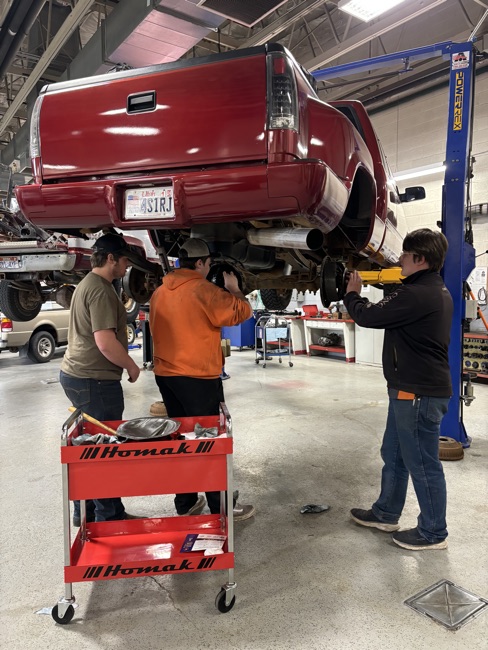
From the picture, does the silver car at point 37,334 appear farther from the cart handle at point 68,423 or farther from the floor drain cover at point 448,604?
the floor drain cover at point 448,604

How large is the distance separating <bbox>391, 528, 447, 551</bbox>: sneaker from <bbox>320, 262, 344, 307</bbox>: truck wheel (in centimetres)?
126

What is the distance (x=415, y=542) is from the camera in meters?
2.23

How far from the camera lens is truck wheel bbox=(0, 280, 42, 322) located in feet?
19.8

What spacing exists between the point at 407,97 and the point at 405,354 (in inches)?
352

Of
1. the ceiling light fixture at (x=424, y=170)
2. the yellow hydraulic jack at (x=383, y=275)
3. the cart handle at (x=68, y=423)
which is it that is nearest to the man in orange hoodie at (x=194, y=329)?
the cart handle at (x=68, y=423)

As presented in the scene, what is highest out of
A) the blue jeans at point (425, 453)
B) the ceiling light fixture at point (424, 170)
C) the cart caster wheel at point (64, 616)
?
the ceiling light fixture at point (424, 170)

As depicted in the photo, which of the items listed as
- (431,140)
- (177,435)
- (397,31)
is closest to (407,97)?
(431,140)

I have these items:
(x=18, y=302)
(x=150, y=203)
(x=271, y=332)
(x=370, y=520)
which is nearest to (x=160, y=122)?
(x=150, y=203)

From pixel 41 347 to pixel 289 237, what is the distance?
7972 millimetres

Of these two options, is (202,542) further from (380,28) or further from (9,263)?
(380,28)

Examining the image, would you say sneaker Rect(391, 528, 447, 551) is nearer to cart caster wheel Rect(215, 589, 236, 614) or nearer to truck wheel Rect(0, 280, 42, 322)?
cart caster wheel Rect(215, 589, 236, 614)

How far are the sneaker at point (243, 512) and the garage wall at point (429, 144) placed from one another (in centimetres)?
667

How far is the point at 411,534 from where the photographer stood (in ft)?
7.45

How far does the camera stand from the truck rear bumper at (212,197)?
1.78 m
